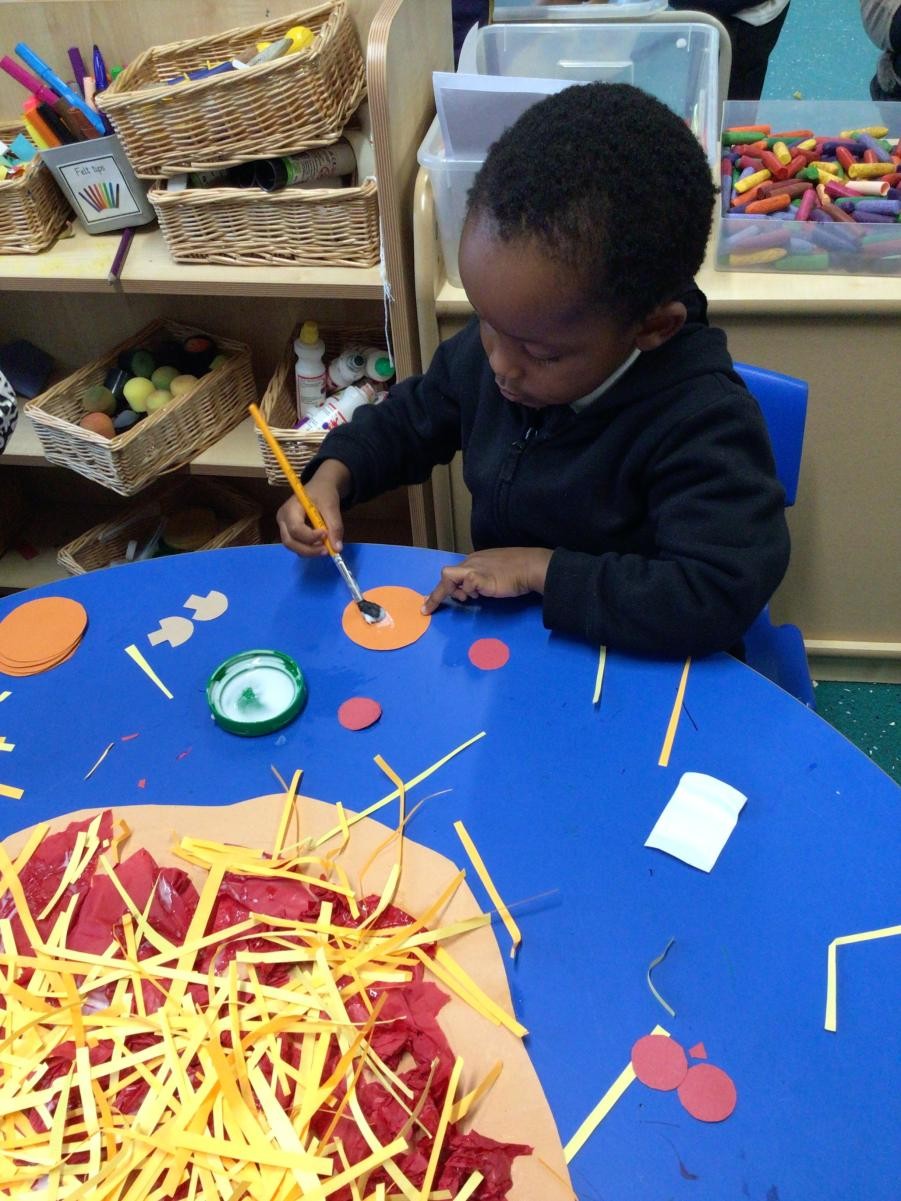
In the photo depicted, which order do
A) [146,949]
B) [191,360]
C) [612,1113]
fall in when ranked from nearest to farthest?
[612,1113], [146,949], [191,360]

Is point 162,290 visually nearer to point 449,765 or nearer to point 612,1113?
point 449,765

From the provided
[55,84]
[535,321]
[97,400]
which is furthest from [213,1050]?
[55,84]

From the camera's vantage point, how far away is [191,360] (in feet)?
5.62

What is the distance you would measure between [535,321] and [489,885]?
46 cm

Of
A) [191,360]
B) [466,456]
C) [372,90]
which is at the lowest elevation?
[191,360]

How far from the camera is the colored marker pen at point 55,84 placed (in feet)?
4.54

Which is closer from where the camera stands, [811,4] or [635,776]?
[635,776]

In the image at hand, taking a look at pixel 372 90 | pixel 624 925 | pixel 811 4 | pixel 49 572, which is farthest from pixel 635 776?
pixel 811 4

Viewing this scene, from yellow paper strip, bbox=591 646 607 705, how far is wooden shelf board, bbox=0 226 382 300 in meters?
0.77

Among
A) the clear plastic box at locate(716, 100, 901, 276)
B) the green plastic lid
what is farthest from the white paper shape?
the clear plastic box at locate(716, 100, 901, 276)

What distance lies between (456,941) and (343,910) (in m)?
0.10

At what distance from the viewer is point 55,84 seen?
1.39 meters

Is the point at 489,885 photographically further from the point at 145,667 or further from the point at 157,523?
the point at 157,523

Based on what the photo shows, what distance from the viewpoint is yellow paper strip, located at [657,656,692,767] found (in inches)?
30.9
